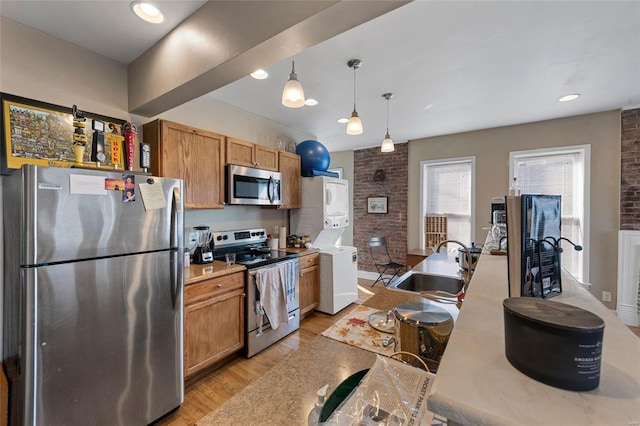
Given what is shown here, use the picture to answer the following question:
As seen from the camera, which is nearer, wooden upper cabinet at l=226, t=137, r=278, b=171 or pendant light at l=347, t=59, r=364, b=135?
pendant light at l=347, t=59, r=364, b=135

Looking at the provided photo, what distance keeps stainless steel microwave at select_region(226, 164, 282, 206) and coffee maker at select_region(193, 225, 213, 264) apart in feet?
1.27

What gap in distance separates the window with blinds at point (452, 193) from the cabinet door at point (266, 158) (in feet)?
8.79

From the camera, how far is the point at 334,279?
336 cm

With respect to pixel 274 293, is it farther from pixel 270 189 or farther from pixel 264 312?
pixel 270 189

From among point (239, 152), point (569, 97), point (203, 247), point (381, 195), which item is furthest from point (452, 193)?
point (203, 247)

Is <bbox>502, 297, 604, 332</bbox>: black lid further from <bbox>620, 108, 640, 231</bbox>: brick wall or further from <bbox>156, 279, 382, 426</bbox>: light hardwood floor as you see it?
<bbox>620, 108, 640, 231</bbox>: brick wall

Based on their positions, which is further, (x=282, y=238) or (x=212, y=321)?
(x=282, y=238)

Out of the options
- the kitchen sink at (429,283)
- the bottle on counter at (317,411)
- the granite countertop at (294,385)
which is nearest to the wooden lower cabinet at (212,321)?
the granite countertop at (294,385)

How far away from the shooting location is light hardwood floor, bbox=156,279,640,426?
1811mm

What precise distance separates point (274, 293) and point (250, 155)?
156 cm

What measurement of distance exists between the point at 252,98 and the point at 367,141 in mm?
2489

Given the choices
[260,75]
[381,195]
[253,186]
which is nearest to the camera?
[260,75]

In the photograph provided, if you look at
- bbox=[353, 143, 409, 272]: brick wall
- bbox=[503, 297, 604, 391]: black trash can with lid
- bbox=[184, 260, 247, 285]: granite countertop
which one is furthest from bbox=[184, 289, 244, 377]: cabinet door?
bbox=[353, 143, 409, 272]: brick wall

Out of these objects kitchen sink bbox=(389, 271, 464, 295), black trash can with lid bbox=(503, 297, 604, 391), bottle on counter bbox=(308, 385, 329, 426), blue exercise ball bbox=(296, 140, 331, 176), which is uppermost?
blue exercise ball bbox=(296, 140, 331, 176)
